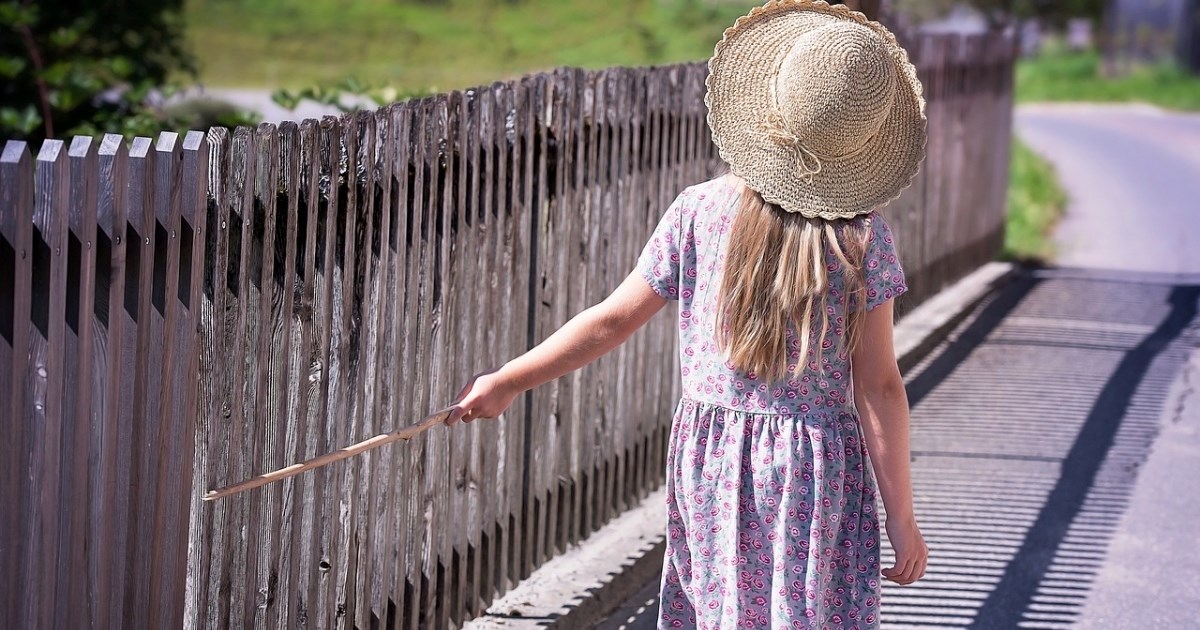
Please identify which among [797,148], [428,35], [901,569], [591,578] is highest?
[428,35]

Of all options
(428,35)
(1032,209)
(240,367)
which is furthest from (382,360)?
(428,35)

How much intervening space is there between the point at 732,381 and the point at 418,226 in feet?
3.77

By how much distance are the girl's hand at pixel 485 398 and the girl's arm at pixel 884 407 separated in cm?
67

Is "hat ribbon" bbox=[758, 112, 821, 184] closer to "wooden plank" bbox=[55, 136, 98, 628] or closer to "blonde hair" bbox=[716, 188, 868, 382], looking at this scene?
"blonde hair" bbox=[716, 188, 868, 382]

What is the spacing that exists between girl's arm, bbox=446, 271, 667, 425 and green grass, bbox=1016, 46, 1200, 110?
36178 mm

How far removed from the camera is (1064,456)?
6449mm

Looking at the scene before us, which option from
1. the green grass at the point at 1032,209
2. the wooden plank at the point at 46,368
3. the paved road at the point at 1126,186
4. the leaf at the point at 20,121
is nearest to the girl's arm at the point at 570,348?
the wooden plank at the point at 46,368

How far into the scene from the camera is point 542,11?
4966 centimetres

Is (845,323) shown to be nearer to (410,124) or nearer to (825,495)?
→ (825,495)

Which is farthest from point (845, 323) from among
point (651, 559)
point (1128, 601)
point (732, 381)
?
point (1128, 601)

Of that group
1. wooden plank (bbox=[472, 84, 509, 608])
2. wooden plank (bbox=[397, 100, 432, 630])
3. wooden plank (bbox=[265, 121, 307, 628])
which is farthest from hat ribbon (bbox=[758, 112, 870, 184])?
wooden plank (bbox=[472, 84, 509, 608])

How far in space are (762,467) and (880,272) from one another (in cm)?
43

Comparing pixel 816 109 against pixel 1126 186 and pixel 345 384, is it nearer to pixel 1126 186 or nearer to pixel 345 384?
pixel 345 384

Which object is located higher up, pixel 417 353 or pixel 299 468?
pixel 417 353
